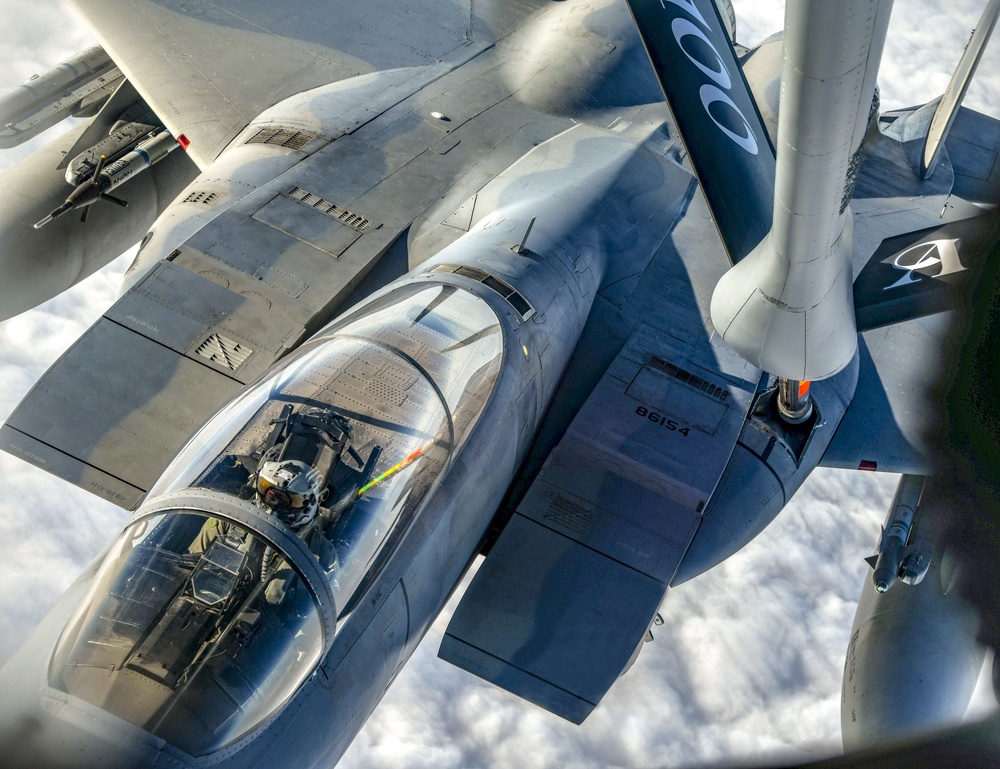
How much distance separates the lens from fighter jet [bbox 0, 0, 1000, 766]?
4461 mm

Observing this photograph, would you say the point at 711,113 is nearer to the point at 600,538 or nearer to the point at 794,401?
the point at 794,401

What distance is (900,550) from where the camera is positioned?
8.55m

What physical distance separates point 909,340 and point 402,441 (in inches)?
231

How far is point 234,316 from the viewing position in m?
7.32

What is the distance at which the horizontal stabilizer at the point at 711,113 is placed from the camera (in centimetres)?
624

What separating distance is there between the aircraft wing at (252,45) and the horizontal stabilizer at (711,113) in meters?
4.23

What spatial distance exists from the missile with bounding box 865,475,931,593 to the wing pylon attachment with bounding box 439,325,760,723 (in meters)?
2.24

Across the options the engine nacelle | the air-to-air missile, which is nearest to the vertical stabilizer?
the engine nacelle

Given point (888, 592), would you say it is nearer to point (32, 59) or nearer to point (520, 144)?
point (520, 144)

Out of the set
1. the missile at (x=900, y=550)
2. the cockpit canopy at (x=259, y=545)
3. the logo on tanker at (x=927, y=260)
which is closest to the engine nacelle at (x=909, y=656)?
the missile at (x=900, y=550)

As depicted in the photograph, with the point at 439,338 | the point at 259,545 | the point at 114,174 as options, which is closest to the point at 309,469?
the point at 259,545

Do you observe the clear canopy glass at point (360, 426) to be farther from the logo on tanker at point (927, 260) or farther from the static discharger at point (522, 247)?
the logo on tanker at point (927, 260)

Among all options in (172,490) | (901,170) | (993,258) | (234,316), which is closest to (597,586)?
(172,490)

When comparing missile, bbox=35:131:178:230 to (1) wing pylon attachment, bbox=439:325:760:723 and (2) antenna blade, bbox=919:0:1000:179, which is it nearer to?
(1) wing pylon attachment, bbox=439:325:760:723
